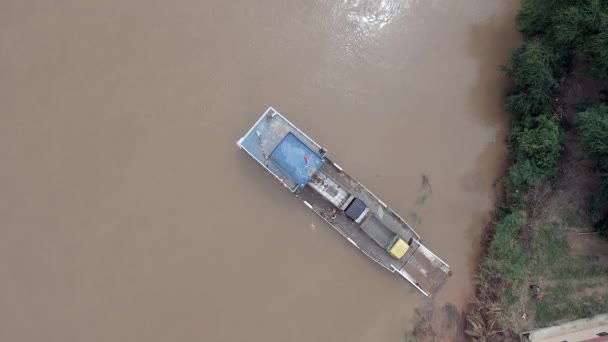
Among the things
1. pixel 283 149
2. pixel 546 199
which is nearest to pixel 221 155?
pixel 283 149

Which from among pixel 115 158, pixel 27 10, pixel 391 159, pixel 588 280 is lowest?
pixel 115 158

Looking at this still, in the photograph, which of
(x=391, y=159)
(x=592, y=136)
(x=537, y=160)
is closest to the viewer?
(x=592, y=136)

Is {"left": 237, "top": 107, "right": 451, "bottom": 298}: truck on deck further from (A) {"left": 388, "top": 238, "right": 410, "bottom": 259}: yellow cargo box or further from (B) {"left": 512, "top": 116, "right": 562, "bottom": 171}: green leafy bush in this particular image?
(B) {"left": 512, "top": 116, "right": 562, "bottom": 171}: green leafy bush

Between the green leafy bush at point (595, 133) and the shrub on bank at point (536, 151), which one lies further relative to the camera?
the shrub on bank at point (536, 151)

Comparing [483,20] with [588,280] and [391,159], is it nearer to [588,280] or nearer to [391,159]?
[391,159]

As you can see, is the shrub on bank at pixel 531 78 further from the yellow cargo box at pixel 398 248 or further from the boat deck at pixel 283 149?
the boat deck at pixel 283 149

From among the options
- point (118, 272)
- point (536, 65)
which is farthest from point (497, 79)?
point (118, 272)

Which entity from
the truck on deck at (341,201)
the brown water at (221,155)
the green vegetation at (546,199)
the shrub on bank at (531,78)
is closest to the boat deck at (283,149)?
the truck on deck at (341,201)
